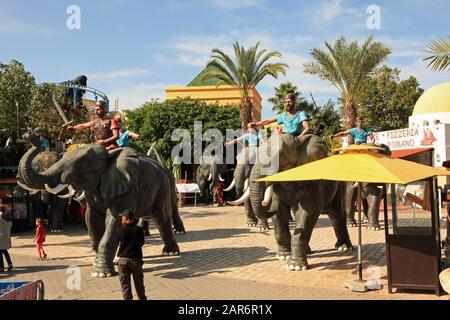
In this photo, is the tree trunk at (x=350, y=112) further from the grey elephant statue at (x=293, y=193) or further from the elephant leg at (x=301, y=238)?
the elephant leg at (x=301, y=238)

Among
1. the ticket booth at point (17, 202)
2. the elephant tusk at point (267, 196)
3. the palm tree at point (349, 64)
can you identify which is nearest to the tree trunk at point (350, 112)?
the palm tree at point (349, 64)

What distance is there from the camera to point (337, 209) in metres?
10.6

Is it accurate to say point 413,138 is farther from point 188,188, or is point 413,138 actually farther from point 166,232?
point 166,232

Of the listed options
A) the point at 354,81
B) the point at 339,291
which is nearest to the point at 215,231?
the point at 339,291

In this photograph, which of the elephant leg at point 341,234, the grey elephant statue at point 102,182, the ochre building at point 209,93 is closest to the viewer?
the grey elephant statue at point 102,182

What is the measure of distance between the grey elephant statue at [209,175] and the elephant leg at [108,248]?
1676 centimetres

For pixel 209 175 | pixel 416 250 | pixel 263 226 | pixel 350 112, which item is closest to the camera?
pixel 416 250

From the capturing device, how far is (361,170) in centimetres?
696

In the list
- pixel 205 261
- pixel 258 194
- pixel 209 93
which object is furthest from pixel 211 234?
pixel 209 93

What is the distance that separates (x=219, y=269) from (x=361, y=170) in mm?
3609

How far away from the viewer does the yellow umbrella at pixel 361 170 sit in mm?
6680

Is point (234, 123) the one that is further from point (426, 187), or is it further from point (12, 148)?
point (426, 187)
